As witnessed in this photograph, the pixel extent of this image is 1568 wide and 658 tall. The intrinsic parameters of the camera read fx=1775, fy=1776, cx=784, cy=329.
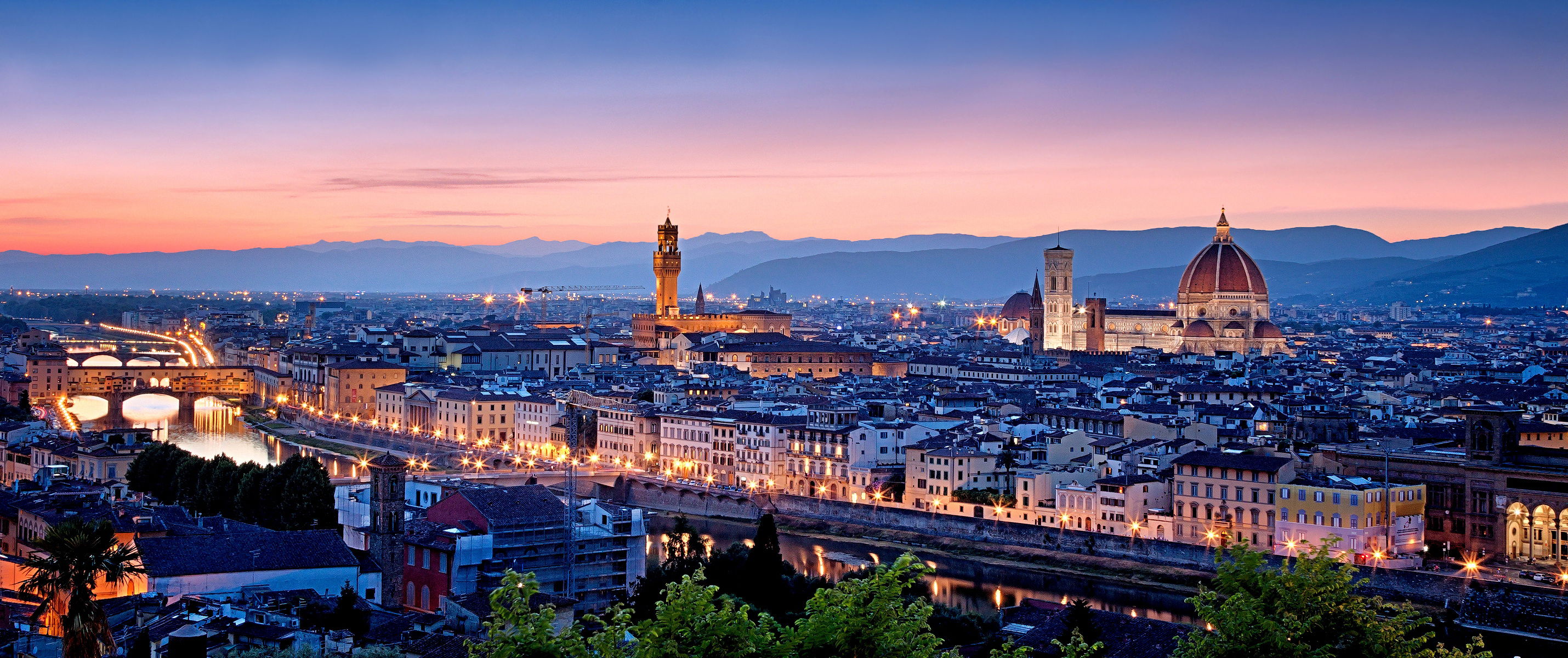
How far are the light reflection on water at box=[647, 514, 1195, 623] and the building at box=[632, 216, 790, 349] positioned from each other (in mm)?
49166

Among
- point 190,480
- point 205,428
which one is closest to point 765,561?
point 190,480

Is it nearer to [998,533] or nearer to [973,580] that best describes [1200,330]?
[998,533]

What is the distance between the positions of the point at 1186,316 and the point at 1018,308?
16.3 metres

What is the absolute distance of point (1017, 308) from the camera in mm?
96375

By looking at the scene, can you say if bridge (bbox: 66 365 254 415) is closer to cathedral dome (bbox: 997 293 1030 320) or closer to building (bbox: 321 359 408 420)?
building (bbox: 321 359 408 420)

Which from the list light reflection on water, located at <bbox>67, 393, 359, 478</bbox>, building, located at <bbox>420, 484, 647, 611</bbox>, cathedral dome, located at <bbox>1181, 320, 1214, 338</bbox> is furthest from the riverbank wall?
cathedral dome, located at <bbox>1181, 320, 1214, 338</bbox>

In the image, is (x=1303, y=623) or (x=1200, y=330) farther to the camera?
(x=1200, y=330)

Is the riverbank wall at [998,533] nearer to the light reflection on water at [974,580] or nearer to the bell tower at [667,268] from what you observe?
the light reflection on water at [974,580]

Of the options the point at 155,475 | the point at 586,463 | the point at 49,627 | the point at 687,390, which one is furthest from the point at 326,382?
the point at 49,627

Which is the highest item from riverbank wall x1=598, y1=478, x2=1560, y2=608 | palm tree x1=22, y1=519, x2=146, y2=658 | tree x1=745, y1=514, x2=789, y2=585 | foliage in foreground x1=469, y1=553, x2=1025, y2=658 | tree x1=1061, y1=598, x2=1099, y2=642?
foliage in foreground x1=469, y1=553, x2=1025, y2=658

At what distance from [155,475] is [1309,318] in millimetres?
136932

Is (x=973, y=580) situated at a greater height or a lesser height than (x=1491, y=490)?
lesser

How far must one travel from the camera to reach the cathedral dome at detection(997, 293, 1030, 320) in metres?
95.2

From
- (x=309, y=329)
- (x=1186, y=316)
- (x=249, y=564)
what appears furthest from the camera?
(x=309, y=329)
